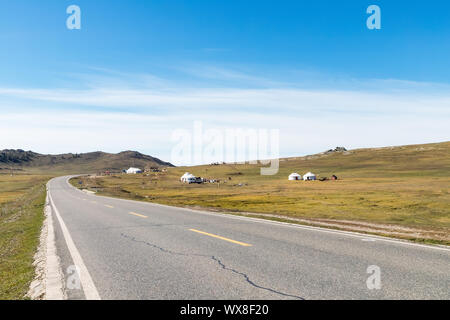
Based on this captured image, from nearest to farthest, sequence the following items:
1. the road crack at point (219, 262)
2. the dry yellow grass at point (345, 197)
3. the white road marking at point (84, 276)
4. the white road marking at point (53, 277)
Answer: the road crack at point (219, 262) → the white road marking at point (84, 276) → the white road marking at point (53, 277) → the dry yellow grass at point (345, 197)

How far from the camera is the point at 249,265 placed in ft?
25.1

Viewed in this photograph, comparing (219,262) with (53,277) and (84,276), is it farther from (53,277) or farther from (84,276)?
(53,277)

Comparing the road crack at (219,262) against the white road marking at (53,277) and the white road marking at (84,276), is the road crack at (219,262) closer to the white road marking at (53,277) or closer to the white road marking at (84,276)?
the white road marking at (84,276)

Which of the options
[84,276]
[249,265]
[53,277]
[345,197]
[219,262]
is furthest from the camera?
[345,197]

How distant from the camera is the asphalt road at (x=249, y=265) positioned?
5914 millimetres

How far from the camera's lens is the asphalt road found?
19.4 feet

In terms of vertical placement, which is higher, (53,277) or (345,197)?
(53,277)

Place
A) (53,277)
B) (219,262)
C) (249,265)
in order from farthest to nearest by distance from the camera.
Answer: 1. (219,262)
2. (249,265)
3. (53,277)

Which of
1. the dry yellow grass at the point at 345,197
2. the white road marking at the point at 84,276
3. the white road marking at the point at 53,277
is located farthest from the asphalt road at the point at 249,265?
the dry yellow grass at the point at 345,197

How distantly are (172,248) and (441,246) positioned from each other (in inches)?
294

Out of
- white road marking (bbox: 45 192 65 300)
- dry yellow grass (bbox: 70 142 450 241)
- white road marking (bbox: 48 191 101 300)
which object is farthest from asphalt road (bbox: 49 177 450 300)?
dry yellow grass (bbox: 70 142 450 241)

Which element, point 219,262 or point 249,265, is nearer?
point 249,265

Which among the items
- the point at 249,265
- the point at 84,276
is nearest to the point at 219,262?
the point at 249,265

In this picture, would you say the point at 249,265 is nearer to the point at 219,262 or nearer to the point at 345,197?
the point at 219,262
